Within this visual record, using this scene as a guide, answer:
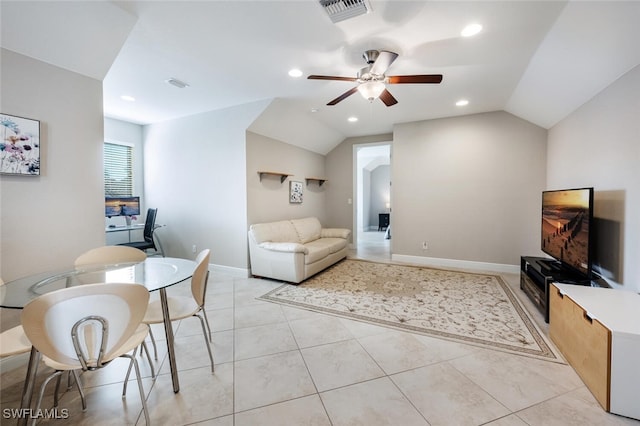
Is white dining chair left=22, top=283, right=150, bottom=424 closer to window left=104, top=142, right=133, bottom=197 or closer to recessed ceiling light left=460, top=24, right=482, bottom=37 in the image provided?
recessed ceiling light left=460, top=24, right=482, bottom=37

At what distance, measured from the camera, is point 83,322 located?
1174 mm

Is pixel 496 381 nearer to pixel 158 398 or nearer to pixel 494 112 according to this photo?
pixel 158 398

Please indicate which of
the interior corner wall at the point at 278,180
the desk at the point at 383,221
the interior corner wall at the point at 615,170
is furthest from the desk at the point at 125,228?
the desk at the point at 383,221

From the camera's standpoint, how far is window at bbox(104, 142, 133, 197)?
4.80 m

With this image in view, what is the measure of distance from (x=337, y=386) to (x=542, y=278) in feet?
8.27

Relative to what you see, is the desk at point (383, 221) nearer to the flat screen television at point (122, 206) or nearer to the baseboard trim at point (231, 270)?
the baseboard trim at point (231, 270)

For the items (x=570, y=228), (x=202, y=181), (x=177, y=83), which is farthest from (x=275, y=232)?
(x=570, y=228)

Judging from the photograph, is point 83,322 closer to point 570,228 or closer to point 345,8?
point 345,8

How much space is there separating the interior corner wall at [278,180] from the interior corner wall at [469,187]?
6.22 ft

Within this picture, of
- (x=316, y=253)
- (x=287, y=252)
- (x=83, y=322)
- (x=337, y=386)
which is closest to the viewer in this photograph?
(x=83, y=322)

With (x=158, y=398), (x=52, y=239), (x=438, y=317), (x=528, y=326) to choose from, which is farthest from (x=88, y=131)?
(x=528, y=326)

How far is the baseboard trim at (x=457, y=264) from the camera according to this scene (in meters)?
4.36

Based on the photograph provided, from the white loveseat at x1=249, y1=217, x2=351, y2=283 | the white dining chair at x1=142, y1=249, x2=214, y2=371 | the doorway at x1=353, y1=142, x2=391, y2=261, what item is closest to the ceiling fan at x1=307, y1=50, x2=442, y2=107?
the white dining chair at x1=142, y1=249, x2=214, y2=371

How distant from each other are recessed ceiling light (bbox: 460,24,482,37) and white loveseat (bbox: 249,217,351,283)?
3.02 m
